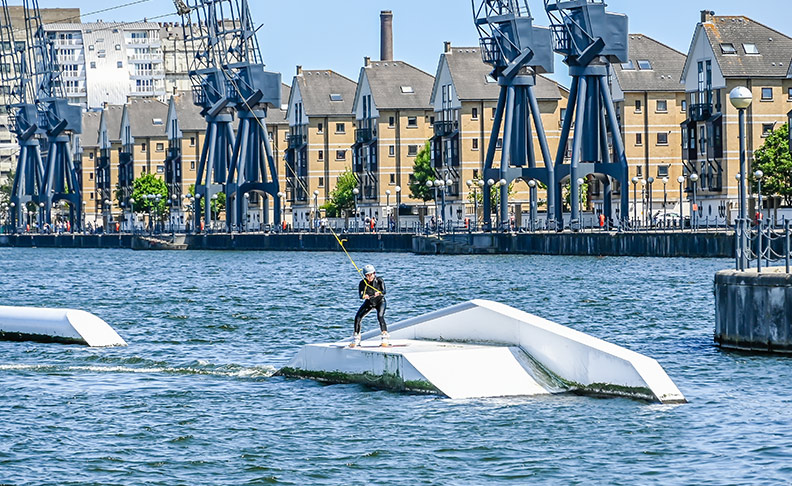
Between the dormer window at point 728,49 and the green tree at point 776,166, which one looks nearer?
the green tree at point 776,166

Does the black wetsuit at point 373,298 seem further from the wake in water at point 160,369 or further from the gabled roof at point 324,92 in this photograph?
the gabled roof at point 324,92

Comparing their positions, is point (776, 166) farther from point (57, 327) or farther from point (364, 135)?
point (57, 327)

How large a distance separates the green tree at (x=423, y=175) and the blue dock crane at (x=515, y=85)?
93.2 feet

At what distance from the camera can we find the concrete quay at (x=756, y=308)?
2784cm

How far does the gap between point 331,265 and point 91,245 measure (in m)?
67.6

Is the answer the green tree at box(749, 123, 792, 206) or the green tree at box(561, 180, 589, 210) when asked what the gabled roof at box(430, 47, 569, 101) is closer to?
the green tree at box(561, 180, 589, 210)

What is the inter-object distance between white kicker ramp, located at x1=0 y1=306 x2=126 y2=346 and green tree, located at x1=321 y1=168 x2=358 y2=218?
334ft

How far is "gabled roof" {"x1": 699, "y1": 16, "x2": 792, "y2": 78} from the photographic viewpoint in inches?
4008

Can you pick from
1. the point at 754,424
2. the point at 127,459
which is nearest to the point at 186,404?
the point at 127,459

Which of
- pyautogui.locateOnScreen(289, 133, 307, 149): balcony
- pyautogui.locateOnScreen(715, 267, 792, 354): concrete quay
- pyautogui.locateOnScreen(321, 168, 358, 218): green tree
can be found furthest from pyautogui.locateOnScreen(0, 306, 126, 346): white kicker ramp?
pyautogui.locateOnScreen(289, 133, 307, 149): balcony

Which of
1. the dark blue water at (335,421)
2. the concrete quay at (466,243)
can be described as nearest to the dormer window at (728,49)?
the concrete quay at (466,243)

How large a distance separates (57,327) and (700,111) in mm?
73766

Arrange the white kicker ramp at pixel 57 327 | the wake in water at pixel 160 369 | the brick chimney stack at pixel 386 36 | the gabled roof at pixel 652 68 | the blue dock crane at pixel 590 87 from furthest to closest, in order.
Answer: the brick chimney stack at pixel 386 36
the gabled roof at pixel 652 68
the blue dock crane at pixel 590 87
the white kicker ramp at pixel 57 327
the wake in water at pixel 160 369

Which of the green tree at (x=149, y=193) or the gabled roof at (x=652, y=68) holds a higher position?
the gabled roof at (x=652, y=68)
